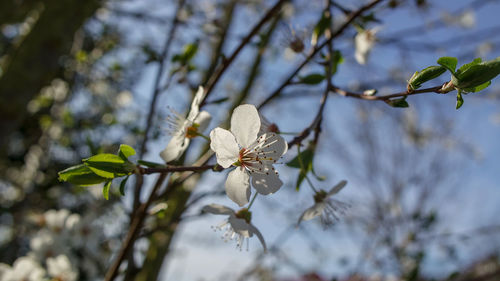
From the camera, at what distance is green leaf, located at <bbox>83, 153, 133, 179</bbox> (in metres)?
0.58

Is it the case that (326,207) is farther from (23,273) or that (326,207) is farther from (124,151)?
(23,273)

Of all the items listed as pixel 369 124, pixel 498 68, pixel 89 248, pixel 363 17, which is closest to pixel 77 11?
pixel 89 248

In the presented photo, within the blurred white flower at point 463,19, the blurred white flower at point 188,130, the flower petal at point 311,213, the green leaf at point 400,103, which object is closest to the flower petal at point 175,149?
the blurred white flower at point 188,130

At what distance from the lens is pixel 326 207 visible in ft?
2.81

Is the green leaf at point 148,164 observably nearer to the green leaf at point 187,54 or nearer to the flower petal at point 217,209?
the flower petal at point 217,209

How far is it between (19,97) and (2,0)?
688 millimetres

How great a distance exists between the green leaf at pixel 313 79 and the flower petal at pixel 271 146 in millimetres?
279

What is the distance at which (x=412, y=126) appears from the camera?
5.42 m

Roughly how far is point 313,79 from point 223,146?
1.27 ft

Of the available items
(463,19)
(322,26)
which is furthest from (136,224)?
(463,19)

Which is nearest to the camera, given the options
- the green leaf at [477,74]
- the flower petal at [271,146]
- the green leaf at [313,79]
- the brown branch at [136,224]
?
the green leaf at [477,74]

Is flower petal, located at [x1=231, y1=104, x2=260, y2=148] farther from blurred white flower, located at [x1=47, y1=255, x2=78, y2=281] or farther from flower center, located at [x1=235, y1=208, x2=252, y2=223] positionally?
blurred white flower, located at [x1=47, y1=255, x2=78, y2=281]

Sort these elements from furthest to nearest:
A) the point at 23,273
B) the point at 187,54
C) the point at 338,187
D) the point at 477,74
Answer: the point at 23,273 < the point at 187,54 < the point at 338,187 < the point at 477,74

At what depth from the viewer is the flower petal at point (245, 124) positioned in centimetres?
57
